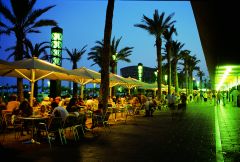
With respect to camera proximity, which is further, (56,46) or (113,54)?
(113,54)

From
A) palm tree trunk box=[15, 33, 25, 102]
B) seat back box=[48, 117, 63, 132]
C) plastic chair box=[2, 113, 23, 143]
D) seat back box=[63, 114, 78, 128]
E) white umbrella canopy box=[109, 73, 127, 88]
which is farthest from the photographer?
palm tree trunk box=[15, 33, 25, 102]

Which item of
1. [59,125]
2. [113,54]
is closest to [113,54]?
[113,54]

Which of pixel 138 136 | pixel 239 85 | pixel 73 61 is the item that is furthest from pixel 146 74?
pixel 138 136

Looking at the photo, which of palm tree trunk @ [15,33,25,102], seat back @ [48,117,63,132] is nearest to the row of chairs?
seat back @ [48,117,63,132]

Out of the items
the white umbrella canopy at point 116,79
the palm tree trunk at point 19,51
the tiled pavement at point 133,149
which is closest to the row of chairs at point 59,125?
the tiled pavement at point 133,149

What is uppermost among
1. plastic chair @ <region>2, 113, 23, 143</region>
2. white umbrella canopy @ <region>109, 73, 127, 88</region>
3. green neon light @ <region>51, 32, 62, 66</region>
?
green neon light @ <region>51, 32, 62, 66</region>

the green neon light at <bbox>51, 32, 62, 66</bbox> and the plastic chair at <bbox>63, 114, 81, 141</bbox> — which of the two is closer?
the plastic chair at <bbox>63, 114, 81, 141</bbox>

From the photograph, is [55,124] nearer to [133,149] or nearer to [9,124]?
[133,149]

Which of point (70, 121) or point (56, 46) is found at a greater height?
point (56, 46)

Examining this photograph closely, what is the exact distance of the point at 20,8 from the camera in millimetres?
24734

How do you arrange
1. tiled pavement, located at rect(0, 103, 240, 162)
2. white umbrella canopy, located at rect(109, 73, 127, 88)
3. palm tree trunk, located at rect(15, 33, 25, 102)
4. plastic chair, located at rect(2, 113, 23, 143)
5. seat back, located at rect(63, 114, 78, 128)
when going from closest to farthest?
tiled pavement, located at rect(0, 103, 240, 162) → seat back, located at rect(63, 114, 78, 128) → plastic chair, located at rect(2, 113, 23, 143) → white umbrella canopy, located at rect(109, 73, 127, 88) → palm tree trunk, located at rect(15, 33, 25, 102)

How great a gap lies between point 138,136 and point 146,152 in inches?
131

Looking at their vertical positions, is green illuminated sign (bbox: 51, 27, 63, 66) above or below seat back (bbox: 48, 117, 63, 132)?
above

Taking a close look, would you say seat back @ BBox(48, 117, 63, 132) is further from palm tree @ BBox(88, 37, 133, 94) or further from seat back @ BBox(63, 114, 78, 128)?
palm tree @ BBox(88, 37, 133, 94)
